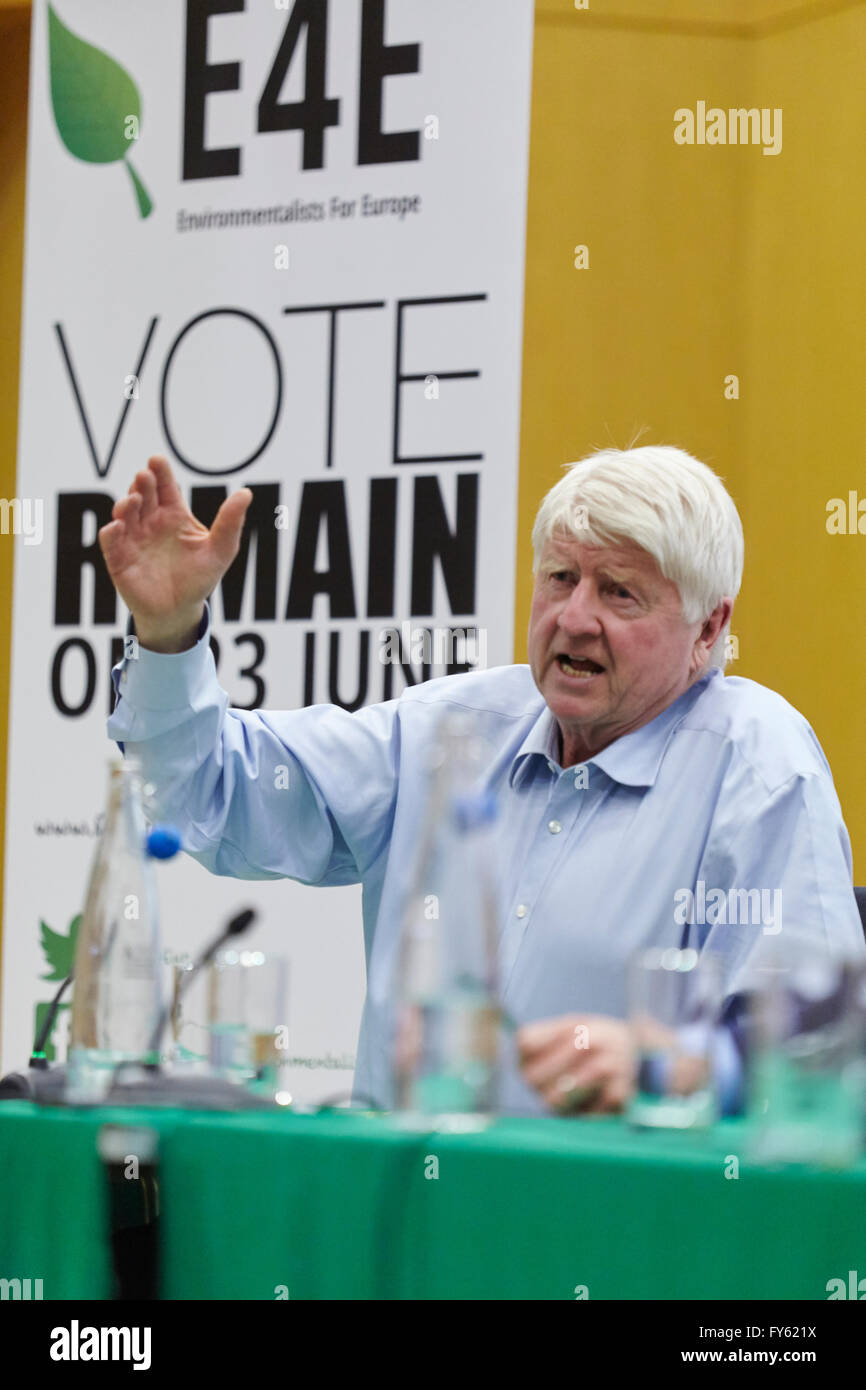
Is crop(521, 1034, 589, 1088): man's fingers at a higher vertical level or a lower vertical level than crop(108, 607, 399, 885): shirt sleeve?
lower

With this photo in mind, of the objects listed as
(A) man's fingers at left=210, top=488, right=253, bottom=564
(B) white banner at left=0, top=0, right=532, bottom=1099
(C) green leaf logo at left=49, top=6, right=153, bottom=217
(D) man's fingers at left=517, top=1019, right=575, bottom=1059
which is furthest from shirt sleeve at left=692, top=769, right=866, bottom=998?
(C) green leaf logo at left=49, top=6, right=153, bottom=217

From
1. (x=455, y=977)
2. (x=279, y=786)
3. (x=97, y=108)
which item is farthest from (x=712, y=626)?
(x=97, y=108)

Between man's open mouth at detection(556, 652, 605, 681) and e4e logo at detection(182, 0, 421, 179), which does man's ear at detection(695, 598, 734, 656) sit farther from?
e4e logo at detection(182, 0, 421, 179)

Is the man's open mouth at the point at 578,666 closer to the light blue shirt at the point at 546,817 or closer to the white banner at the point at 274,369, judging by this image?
the light blue shirt at the point at 546,817

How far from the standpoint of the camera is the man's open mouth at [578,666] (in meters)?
1.89

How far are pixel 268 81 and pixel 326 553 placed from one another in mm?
1121

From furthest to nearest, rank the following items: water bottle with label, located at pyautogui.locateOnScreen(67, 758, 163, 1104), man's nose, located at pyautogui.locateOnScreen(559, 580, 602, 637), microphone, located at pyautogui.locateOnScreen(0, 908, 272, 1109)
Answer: man's nose, located at pyautogui.locateOnScreen(559, 580, 602, 637)
water bottle with label, located at pyautogui.locateOnScreen(67, 758, 163, 1104)
microphone, located at pyautogui.locateOnScreen(0, 908, 272, 1109)

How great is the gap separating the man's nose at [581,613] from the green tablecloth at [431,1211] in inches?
33.5

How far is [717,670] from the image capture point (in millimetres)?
2074

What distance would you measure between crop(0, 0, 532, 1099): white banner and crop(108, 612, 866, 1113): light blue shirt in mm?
1328

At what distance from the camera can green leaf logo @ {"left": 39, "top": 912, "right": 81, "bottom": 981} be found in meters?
3.68

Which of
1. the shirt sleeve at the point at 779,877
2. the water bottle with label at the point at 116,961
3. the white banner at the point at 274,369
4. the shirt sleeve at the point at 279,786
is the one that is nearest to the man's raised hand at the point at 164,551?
the shirt sleeve at the point at 279,786

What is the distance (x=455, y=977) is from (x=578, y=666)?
0.86m
